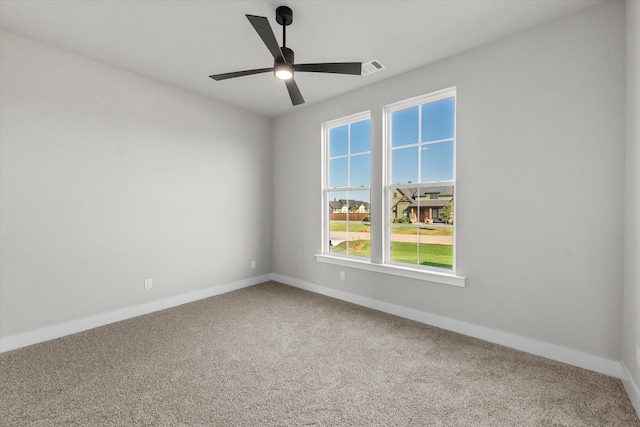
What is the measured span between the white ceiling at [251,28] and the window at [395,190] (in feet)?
2.10

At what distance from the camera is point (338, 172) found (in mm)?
4176

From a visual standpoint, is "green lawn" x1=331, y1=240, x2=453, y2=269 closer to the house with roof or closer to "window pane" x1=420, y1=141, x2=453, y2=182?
the house with roof

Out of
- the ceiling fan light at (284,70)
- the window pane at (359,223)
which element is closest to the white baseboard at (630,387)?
the window pane at (359,223)

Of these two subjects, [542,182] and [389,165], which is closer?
[542,182]

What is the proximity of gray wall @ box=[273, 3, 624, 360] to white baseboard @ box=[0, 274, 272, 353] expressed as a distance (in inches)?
109

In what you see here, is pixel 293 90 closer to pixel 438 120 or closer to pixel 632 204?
pixel 438 120

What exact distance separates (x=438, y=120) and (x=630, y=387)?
2.70 meters

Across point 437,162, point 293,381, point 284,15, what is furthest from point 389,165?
point 293,381

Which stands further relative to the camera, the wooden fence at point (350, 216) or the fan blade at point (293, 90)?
the wooden fence at point (350, 216)

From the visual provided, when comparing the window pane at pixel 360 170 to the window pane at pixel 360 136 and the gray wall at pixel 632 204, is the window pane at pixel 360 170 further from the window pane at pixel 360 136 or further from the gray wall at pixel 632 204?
the gray wall at pixel 632 204

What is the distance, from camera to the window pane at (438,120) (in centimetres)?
309

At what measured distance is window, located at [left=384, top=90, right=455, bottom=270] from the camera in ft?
10.2

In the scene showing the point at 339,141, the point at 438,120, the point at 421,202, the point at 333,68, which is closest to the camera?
the point at 333,68

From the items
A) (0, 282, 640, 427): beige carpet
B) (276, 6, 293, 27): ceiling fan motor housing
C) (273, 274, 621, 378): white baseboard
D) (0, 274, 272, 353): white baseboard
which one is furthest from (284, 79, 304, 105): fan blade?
(0, 274, 272, 353): white baseboard
